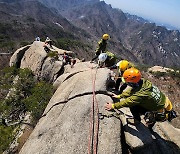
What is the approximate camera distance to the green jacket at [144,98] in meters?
9.60

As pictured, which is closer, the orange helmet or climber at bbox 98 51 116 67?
the orange helmet

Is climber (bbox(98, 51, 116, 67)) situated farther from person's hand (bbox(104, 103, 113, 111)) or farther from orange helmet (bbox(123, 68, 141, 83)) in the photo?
orange helmet (bbox(123, 68, 141, 83))

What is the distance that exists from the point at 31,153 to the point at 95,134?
231 centimetres

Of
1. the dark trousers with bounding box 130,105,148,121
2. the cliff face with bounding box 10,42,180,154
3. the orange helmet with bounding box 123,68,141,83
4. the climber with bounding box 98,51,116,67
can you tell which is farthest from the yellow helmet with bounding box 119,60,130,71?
the orange helmet with bounding box 123,68,141,83

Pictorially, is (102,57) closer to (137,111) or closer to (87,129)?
(137,111)

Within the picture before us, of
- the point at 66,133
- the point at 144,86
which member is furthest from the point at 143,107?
the point at 66,133

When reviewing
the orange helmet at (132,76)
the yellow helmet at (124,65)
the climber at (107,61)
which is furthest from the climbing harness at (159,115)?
the climber at (107,61)

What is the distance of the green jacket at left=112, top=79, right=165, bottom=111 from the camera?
960 centimetres

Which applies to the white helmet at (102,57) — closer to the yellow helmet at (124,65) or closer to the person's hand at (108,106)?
the yellow helmet at (124,65)

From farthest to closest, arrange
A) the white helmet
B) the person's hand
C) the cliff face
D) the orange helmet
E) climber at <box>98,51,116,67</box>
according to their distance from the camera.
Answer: climber at <box>98,51,116,67</box> → the white helmet → the person's hand → the orange helmet → the cliff face

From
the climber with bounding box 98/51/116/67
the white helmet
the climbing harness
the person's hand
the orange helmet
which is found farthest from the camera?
the climber with bounding box 98/51/116/67

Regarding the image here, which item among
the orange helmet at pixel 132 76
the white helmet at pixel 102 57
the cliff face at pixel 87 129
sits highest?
the orange helmet at pixel 132 76

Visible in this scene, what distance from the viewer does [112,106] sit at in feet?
33.6

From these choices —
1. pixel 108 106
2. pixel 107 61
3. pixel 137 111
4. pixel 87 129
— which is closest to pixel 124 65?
pixel 137 111
